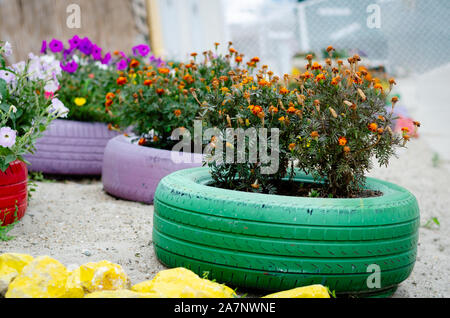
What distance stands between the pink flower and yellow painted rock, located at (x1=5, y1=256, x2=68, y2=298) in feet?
3.09

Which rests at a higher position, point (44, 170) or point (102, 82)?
point (102, 82)

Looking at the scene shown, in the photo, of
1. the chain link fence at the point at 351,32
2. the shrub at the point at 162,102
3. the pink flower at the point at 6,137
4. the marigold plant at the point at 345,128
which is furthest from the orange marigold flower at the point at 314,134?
Answer: the chain link fence at the point at 351,32

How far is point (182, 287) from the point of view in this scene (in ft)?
5.85

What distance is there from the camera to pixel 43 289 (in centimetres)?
174

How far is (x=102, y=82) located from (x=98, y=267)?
2822mm

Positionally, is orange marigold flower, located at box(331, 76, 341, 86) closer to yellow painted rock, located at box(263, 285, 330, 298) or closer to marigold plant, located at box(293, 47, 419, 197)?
marigold plant, located at box(293, 47, 419, 197)

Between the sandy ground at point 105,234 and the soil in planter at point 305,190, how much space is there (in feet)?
1.46

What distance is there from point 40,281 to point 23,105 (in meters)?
1.50

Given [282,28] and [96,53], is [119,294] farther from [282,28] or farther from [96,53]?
[282,28]

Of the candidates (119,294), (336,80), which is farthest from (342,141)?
(119,294)
